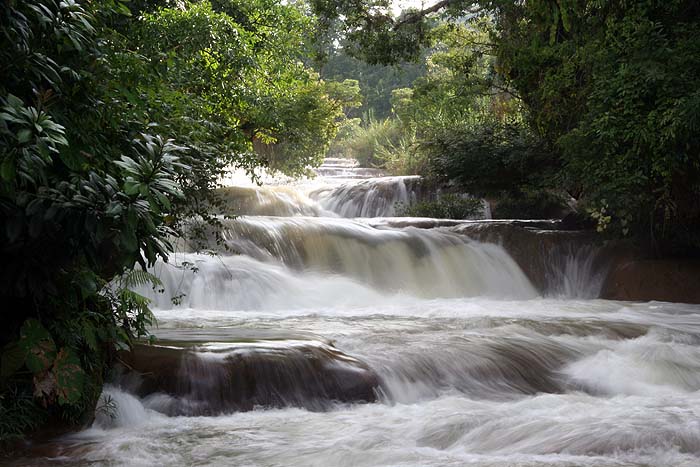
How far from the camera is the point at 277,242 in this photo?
1230 cm

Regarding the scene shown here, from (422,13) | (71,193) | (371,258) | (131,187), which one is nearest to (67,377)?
(71,193)

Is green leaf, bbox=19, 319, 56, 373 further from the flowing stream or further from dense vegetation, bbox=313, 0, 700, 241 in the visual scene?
dense vegetation, bbox=313, 0, 700, 241

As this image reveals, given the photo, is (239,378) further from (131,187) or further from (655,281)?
(655,281)

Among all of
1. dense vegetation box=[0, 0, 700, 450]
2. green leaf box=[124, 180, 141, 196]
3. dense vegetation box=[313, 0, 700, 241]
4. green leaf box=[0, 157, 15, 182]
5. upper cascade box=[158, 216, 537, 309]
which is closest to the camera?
green leaf box=[0, 157, 15, 182]

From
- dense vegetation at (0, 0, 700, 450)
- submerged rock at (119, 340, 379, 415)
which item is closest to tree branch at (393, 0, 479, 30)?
dense vegetation at (0, 0, 700, 450)

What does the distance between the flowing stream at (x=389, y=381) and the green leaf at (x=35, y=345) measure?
52 cm

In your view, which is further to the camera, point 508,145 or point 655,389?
point 508,145

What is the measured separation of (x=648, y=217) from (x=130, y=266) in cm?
973

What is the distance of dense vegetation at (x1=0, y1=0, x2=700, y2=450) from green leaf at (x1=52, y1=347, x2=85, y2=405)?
1cm

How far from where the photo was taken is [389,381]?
6129 mm

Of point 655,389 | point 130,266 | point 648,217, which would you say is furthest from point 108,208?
point 648,217

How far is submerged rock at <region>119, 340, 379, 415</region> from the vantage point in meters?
5.48

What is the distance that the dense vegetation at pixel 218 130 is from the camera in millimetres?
4090

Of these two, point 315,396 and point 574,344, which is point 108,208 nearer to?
point 315,396
